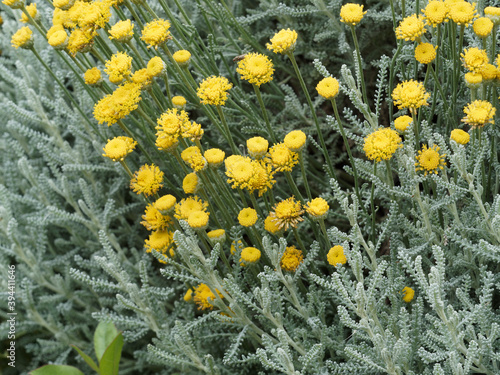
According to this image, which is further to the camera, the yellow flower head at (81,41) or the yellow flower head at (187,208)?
the yellow flower head at (81,41)

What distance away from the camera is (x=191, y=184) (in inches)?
56.2

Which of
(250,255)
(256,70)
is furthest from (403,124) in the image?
(250,255)

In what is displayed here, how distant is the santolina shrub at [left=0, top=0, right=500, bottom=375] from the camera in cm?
130

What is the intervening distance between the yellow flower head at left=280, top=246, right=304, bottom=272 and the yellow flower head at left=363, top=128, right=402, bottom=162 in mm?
366

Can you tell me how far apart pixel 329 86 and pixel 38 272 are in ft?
4.55

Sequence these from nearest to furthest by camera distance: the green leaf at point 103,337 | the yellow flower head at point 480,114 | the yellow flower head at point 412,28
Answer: the yellow flower head at point 480,114 → the yellow flower head at point 412,28 → the green leaf at point 103,337

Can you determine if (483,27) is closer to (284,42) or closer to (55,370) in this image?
(284,42)

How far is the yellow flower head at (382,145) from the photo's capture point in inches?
51.3

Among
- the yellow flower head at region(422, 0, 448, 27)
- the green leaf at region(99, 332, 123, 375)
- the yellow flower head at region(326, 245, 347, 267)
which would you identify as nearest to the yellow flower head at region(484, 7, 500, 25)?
the yellow flower head at region(422, 0, 448, 27)

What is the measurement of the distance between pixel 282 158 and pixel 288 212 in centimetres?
15

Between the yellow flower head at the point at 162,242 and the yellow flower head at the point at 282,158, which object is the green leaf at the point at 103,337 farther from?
the yellow flower head at the point at 282,158

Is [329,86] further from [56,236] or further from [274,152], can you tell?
[56,236]

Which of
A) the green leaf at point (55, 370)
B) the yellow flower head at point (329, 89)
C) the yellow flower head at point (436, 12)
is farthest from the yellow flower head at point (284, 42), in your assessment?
the green leaf at point (55, 370)

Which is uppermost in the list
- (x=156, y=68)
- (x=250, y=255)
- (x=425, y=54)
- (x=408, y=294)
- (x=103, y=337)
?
(x=156, y=68)
